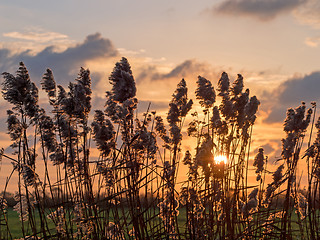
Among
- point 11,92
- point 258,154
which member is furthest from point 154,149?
point 258,154

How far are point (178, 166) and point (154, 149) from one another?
0.89 m

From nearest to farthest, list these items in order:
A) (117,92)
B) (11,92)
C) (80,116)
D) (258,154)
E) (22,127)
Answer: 1. (117,92)
2. (80,116)
3. (11,92)
4. (22,127)
5. (258,154)

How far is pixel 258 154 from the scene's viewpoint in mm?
5695

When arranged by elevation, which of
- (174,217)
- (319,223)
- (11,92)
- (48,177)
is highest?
(11,92)

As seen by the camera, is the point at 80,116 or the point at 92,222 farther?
the point at 80,116

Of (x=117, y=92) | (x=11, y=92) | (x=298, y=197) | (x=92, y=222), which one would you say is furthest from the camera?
(x=298, y=197)

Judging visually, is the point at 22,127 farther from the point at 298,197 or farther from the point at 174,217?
the point at 298,197

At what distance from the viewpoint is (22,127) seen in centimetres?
473

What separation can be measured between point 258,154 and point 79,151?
2806 millimetres

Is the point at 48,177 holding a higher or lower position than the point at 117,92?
lower

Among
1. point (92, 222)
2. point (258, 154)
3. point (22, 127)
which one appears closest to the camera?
point (92, 222)

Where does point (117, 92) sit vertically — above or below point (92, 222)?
above

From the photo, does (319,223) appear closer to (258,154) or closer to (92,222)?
(258,154)

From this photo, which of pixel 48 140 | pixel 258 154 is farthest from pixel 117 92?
pixel 258 154
